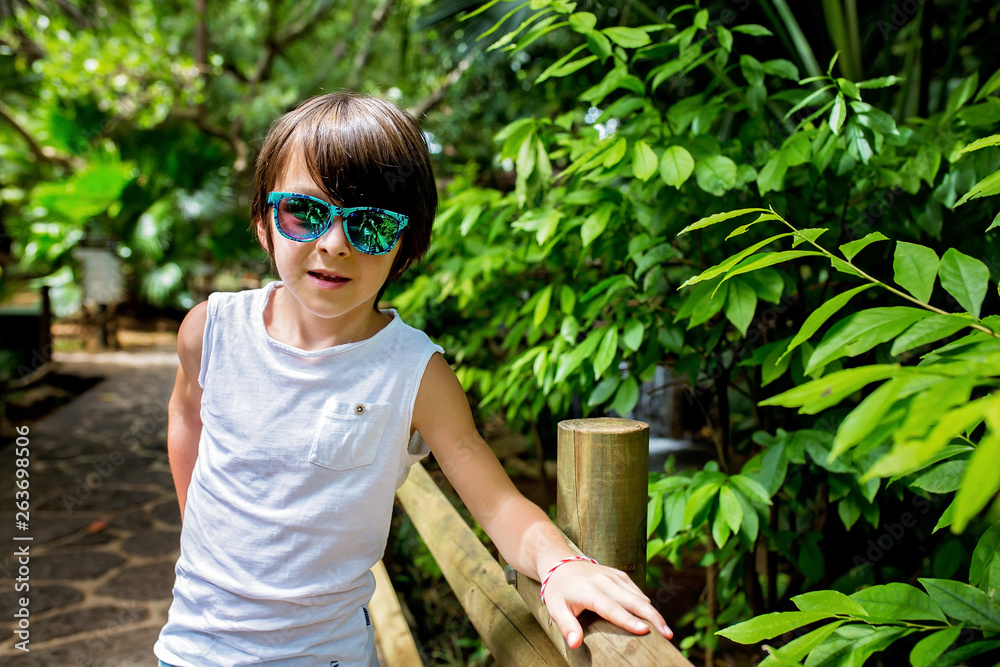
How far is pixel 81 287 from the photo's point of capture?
8.02 m

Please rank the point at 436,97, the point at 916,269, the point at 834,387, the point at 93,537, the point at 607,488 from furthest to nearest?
the point at 436,97
the point at 93,537
the point at 607,488
the point at 916,269
the point at 834,387

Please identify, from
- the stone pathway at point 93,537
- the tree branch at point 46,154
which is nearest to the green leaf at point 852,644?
the stone pathway at point 93,537

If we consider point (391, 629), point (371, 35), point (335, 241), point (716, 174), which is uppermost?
point (371, 35)

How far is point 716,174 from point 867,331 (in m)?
0.68

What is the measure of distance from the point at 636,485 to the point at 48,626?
10.2 ft

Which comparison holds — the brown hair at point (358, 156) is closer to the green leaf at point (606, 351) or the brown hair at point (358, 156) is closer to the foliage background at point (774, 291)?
the foliage background at point (774, 291)

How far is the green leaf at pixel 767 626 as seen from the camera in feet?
2.17

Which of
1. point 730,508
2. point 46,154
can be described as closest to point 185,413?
point 730,508

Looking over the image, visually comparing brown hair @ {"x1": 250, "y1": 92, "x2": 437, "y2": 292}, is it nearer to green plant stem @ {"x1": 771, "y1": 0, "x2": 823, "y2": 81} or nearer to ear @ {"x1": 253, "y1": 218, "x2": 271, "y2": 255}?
ear @ {"x1": 253, "y1": 218, "x2": 271, "y2": 255}

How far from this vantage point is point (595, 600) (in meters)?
0.76

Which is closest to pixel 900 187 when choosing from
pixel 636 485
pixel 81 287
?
pixel 636 485

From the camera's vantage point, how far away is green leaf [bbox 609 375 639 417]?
1.40m

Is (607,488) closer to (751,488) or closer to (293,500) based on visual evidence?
(751,488)

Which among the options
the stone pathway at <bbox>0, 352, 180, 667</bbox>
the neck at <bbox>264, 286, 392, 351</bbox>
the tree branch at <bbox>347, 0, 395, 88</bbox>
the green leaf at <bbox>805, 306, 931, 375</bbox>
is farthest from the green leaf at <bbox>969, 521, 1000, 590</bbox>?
the tree branch at <bbox>347, 0, 395, 88</bbox>
